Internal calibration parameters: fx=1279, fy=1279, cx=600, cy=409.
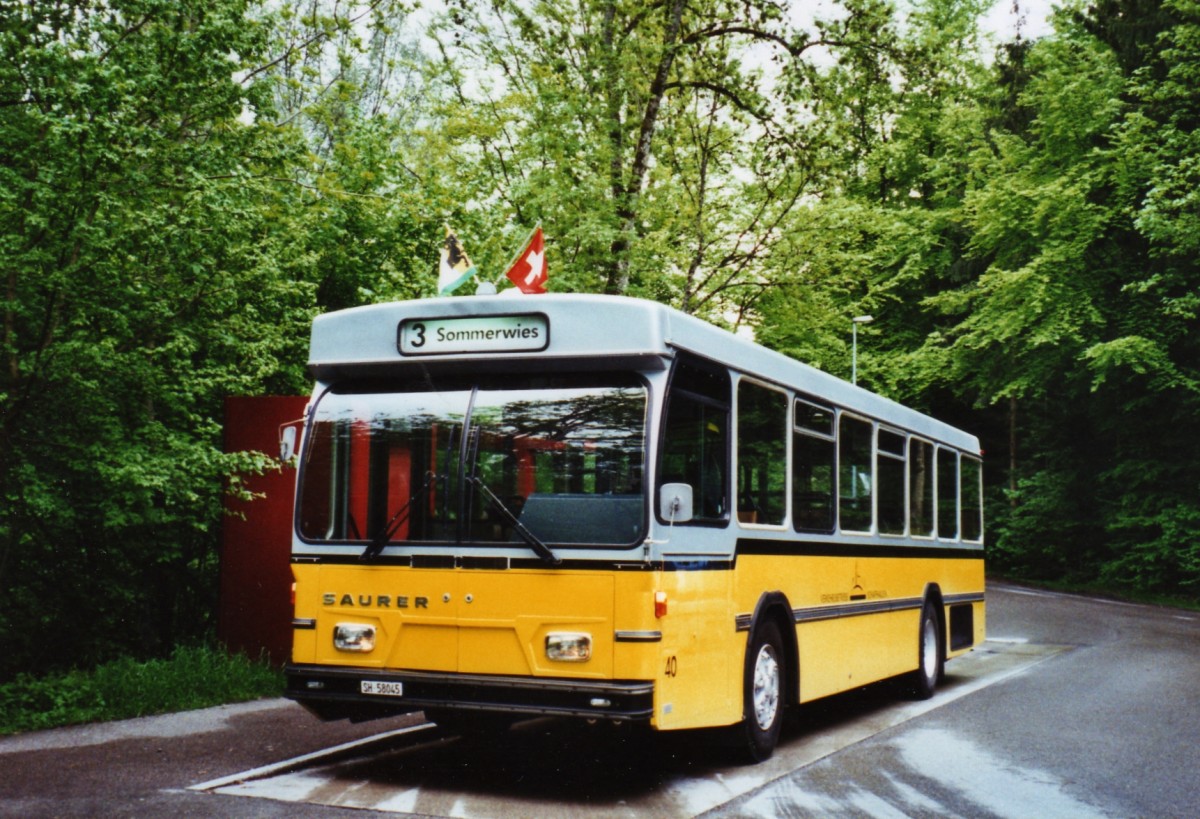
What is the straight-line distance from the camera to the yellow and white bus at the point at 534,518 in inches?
280

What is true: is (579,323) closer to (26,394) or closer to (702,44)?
(26,394)

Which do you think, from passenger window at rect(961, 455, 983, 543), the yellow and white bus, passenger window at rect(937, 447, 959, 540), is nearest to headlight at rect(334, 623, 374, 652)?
the yellow and white bus

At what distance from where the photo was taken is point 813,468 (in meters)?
9.71

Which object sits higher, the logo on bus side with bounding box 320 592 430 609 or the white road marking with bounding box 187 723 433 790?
the logo on bus side with bounding box 320 592 430 609

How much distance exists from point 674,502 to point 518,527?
0.91 m

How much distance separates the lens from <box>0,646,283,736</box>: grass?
9.29m

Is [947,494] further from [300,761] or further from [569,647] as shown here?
[300,761]

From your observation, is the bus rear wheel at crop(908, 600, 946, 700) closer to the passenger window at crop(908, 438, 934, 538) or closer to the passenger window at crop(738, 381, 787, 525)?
the passenger window at crop(908, 438, 934, 538)

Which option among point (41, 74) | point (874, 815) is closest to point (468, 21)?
point (41, 74)

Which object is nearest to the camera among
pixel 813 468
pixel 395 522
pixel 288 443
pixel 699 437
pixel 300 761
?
pixel 395 522

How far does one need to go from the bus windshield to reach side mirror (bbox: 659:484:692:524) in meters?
0.13

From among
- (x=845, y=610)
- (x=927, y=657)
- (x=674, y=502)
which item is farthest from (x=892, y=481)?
(x=674, y=502)

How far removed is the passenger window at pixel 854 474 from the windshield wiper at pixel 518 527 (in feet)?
12.5

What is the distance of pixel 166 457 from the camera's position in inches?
391
